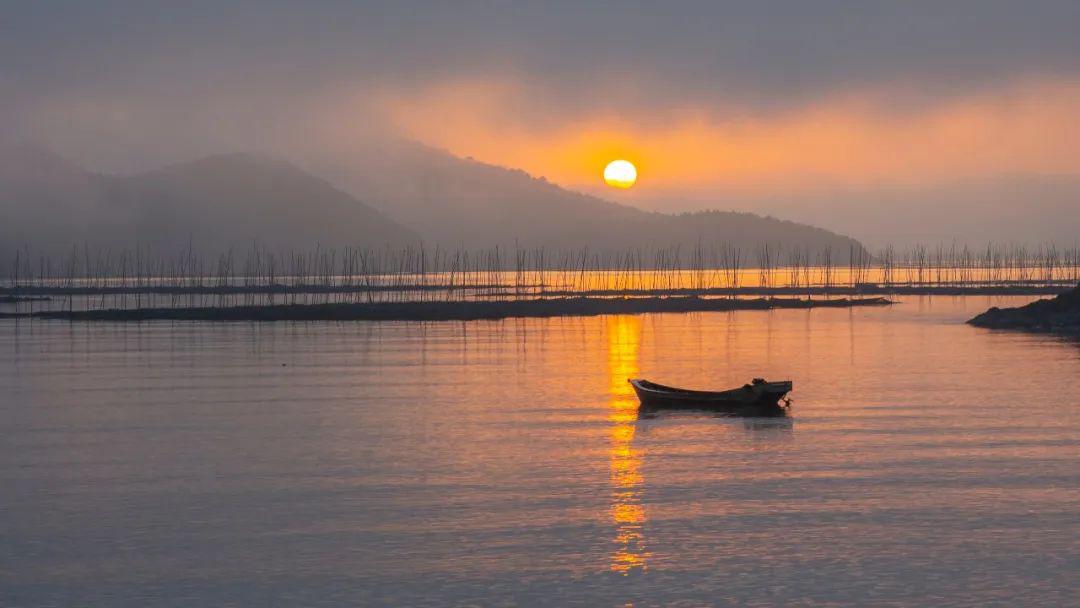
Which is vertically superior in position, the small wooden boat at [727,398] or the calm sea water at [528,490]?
the small wooden boat at [727,398]

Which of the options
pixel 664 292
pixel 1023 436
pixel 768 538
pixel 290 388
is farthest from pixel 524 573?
pixel 664 292

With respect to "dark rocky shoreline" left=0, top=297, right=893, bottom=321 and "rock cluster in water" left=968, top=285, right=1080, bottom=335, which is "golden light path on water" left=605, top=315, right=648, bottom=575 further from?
"dark rocky shoreline" left=0, top=297, right=893, bottom=321

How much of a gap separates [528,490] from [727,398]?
564 inches

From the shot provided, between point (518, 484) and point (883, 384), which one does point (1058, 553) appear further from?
point (883, 384)

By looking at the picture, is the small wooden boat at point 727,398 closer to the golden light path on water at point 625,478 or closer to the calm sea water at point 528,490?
the golden light path on water at point 625,478

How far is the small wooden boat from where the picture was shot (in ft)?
113

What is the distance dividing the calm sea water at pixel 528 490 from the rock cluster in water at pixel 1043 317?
26612 mm

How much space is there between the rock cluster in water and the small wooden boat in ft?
141

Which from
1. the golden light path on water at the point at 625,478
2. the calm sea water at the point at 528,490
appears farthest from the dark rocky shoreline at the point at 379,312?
the calm sea water at the point at 528,490

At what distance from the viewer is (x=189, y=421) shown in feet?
107

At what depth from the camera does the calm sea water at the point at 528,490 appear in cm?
1609

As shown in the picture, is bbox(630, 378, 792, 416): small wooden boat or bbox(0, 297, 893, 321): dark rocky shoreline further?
bbox(0, 297, 893, 321): dark rocky shoreline

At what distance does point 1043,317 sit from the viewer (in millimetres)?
75188

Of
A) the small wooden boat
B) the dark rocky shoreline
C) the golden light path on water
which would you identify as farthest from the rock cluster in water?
the small wooden boat
